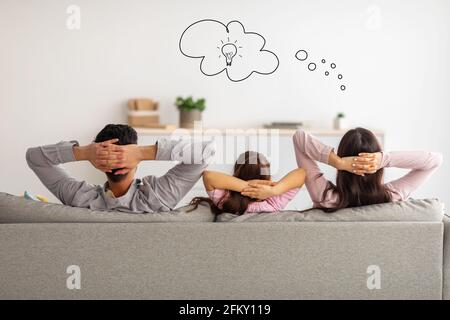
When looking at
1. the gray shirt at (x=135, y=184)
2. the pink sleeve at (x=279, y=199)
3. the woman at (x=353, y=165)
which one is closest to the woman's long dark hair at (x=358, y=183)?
the woman at (x=353, y=165)

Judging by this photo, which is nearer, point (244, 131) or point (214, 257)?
point (214, 257)

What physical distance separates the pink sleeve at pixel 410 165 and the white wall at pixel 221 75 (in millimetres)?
3471

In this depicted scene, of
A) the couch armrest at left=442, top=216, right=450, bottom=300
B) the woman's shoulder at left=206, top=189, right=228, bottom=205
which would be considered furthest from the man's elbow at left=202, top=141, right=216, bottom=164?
the couch armrest at left=442, top=216, right=450, bottom=300

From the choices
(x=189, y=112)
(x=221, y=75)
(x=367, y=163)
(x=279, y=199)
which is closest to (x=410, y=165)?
(x=367, y=163)

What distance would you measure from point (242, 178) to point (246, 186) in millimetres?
93

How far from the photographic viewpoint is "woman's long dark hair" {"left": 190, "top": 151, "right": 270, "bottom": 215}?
252cm

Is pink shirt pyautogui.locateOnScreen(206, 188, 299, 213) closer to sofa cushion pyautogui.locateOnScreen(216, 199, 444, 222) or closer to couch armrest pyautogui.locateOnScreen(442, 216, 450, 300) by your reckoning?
sofa cushion pyautogui.locateOnScreen(216, 199, 444, 222)

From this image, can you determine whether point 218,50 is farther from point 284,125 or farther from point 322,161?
point 322,161

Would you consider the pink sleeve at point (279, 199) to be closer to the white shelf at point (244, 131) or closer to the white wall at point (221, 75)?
the white shelf at point (244, 131)

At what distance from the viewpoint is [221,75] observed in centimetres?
607

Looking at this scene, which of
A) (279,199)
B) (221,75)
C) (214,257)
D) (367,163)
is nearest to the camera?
(214,257)

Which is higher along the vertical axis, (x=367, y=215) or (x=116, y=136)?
(x=116, y=136)

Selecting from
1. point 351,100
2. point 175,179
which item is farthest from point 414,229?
point 351,100

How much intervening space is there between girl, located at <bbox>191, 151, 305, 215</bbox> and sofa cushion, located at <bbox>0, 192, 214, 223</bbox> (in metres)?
0.11
